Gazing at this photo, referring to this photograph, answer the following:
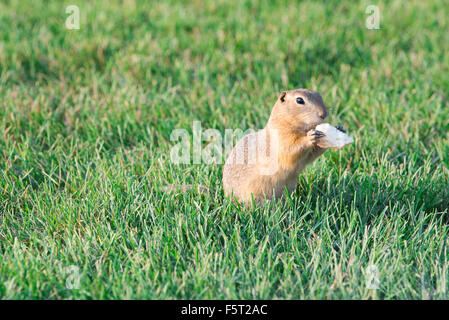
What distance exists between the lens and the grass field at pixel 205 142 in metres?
2.48

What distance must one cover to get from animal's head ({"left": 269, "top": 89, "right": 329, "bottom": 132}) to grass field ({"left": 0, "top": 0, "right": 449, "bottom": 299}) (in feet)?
1.35

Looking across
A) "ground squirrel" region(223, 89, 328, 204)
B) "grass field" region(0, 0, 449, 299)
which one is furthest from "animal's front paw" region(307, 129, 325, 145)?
"grass field" region(0, 0, 449, 299)

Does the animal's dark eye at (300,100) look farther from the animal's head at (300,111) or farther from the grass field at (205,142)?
the grass field at (205,142)

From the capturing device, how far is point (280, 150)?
8.79 feet

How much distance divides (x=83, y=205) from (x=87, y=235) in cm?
25

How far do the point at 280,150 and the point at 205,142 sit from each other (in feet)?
4.06

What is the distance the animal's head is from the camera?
2.61 meters

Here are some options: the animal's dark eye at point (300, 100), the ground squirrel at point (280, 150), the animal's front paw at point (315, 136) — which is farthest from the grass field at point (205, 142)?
the animal's dark eye at point (300, 100)

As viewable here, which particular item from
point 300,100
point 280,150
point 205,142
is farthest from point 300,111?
point 205,142

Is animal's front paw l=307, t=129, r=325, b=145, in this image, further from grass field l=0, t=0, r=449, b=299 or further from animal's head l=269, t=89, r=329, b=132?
grass field l=0, t=0, r=449, b=299

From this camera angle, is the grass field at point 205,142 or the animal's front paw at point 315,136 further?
the animal's front paw at point 315,136

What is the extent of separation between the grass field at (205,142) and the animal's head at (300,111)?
411 millimetres

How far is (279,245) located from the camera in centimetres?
268
